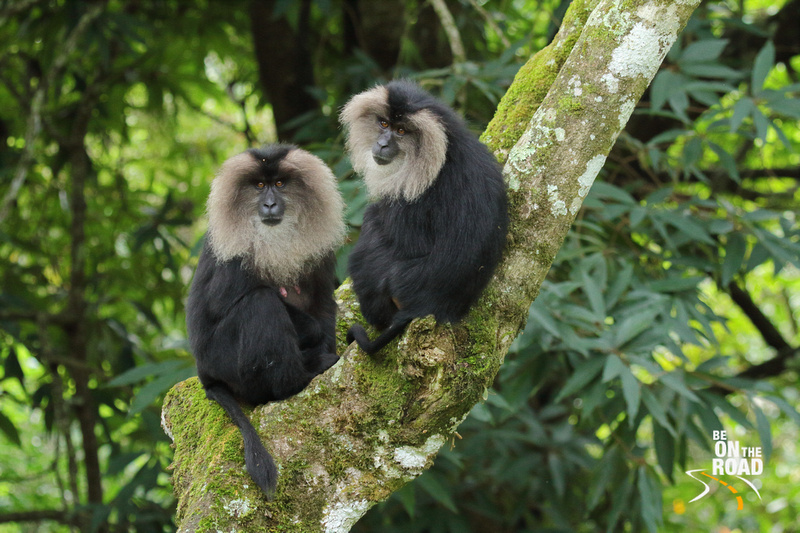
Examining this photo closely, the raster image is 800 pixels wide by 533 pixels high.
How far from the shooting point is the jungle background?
3736 millimetres

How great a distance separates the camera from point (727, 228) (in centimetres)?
395

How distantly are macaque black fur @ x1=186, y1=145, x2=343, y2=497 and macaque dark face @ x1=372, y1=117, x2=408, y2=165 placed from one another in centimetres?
53

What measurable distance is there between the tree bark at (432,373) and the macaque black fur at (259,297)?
13.9 inches

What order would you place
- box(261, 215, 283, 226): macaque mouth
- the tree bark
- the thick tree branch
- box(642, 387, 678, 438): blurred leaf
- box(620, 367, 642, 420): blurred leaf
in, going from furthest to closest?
the thick tree branch < box(642, 387, 678, 438): blurred leaf < box(620, 367, 642, 420): blurred leaf < box(261, 215, 283, 226): macaque mouth < the tree bark

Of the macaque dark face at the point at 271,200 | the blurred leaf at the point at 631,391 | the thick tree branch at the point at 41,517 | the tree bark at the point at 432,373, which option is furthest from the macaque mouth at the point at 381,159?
the thick tree branch at the point at 41,517

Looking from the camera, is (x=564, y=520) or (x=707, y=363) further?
(x=564, y=520)

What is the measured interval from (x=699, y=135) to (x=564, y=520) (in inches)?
106

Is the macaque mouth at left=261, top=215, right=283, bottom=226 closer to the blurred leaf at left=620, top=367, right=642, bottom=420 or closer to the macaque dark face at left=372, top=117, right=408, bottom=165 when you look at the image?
the macaque dark face at left=372, top=117, right=408, bottom=165

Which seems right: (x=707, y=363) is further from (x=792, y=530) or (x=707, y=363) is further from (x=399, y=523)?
(x=792, y=530)

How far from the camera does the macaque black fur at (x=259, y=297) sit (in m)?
2.78

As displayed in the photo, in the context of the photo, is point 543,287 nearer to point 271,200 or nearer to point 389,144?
point 389,144

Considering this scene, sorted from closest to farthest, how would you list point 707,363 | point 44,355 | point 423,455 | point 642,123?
point 423,455 < point 707,363 < point 44,355 < point 642,123

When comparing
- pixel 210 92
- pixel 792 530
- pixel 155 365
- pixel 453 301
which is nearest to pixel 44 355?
pixel 155 365

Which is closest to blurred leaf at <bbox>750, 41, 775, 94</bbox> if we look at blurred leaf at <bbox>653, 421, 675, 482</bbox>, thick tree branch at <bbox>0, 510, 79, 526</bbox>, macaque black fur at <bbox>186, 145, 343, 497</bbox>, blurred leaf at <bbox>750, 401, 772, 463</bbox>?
blurred leaf at <bbox>750, 401, 772, 463</bbox>
